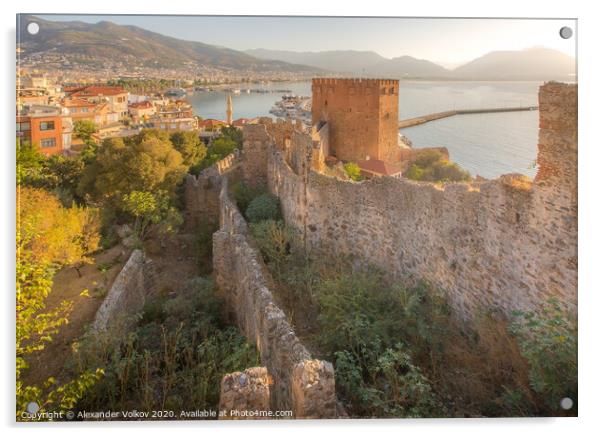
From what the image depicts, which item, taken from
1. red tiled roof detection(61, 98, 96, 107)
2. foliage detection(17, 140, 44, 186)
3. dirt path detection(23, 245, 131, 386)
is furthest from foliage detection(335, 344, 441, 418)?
red tiled roof detection(61, 98, 96, 107)

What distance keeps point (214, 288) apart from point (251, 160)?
5257 millimetres

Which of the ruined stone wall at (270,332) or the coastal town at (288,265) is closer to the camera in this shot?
the ruined stone wall at (270,332)

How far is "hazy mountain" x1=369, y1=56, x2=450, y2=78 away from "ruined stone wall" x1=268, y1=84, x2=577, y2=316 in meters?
1.71

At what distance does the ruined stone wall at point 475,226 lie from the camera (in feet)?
17.7

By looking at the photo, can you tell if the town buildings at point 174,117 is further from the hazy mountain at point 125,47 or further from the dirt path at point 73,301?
the dirt path at point 73,301

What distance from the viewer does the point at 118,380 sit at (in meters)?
6.69

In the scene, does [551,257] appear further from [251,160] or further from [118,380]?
[251,160]

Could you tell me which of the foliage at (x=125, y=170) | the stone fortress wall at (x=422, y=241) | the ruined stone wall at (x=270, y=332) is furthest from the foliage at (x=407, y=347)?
the foliage at (x=125, y=170)

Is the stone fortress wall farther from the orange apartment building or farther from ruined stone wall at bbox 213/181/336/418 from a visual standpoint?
the orange apartment building

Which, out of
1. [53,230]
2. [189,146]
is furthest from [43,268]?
[189,146]

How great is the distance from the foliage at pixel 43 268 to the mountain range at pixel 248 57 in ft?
6.88

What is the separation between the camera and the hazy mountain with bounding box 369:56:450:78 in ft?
22.9

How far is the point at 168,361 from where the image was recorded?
271 inches

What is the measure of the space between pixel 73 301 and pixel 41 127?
3.93 m
